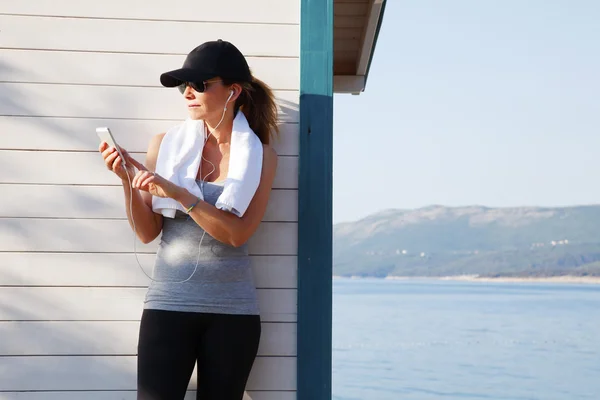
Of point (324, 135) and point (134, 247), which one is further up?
point (324, 135)

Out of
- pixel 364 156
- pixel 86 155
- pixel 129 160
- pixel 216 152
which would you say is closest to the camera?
pixel 129 160

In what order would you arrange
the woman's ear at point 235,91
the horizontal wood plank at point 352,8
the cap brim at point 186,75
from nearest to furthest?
the cap brim at point 186,75 < the woman's ear at point 235,91 < the horizontal wood plank at point 352,8

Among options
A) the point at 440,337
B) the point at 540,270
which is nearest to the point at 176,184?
the point at 440,337

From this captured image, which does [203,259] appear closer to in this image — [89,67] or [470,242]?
[89,67]

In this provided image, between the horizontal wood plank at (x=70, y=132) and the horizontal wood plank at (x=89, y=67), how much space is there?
13 centimetres

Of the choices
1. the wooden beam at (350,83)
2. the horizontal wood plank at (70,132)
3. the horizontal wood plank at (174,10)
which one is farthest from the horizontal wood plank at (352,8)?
the horizontal wood plank at (70,132)

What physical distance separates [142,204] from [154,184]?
0.28 meters

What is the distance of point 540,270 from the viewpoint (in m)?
42.5

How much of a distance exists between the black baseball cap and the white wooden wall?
0.27 meters

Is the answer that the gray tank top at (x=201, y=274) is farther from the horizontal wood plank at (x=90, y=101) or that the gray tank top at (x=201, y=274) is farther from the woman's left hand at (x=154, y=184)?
the horizontal wood plank at (x=90, y=101)

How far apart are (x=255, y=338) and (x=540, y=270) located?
42036 mm

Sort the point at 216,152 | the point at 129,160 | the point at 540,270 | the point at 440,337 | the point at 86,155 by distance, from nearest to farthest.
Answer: the point at 129,160 < the point at 216,152 < the point at 86,155 < the point at 440,337 < the point at 540,270

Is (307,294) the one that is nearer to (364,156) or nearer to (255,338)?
(255,338)

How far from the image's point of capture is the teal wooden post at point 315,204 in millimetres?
2648
